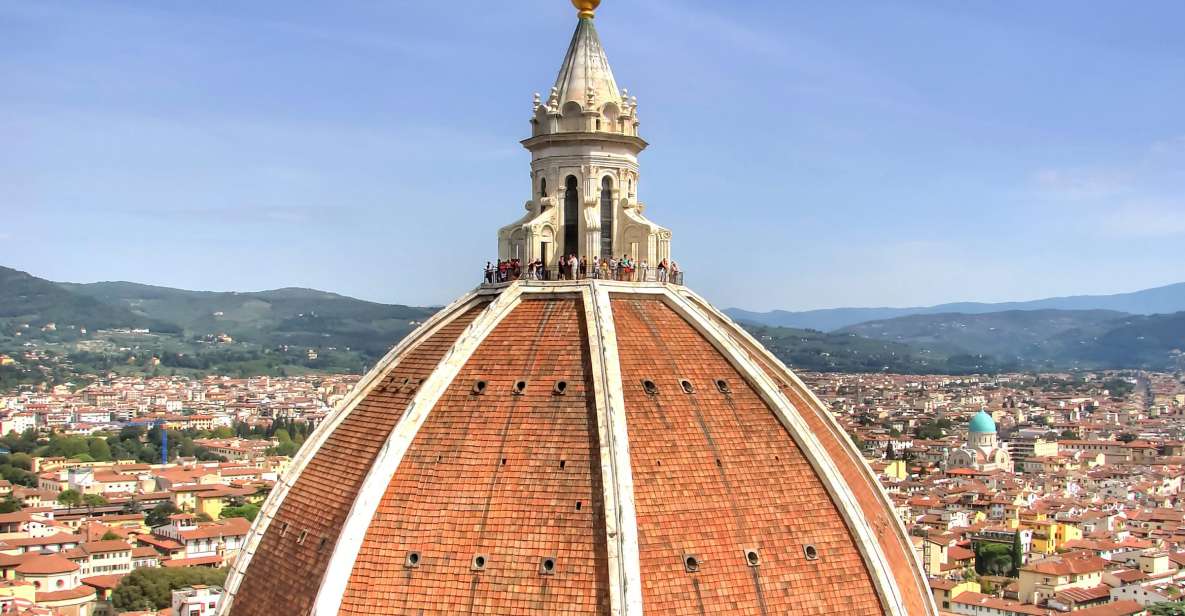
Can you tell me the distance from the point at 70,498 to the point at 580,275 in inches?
3859

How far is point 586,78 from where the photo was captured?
57.3ft

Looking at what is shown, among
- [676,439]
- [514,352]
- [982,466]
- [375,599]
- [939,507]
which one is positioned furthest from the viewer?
[982,466]

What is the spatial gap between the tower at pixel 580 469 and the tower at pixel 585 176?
0.03 meters

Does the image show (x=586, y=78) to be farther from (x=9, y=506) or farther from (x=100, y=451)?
(x=100, y=451)

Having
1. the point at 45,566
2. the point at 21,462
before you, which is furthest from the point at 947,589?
the point at 21,462

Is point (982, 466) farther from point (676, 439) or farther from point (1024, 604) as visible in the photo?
point (676, 439)

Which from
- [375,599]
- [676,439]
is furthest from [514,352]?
[375,599]

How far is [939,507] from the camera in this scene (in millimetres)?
97250

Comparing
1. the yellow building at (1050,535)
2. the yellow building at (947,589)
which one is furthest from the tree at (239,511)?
the yellow building at (1050,535)

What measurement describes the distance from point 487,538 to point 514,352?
2708mm

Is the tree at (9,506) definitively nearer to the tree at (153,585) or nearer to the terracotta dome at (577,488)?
the tree at (153,585)

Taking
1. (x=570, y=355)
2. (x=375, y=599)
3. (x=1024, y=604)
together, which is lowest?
(x=1024, y=604)

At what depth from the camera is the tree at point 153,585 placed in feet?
216

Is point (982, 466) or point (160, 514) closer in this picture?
→ point (160, 514)
